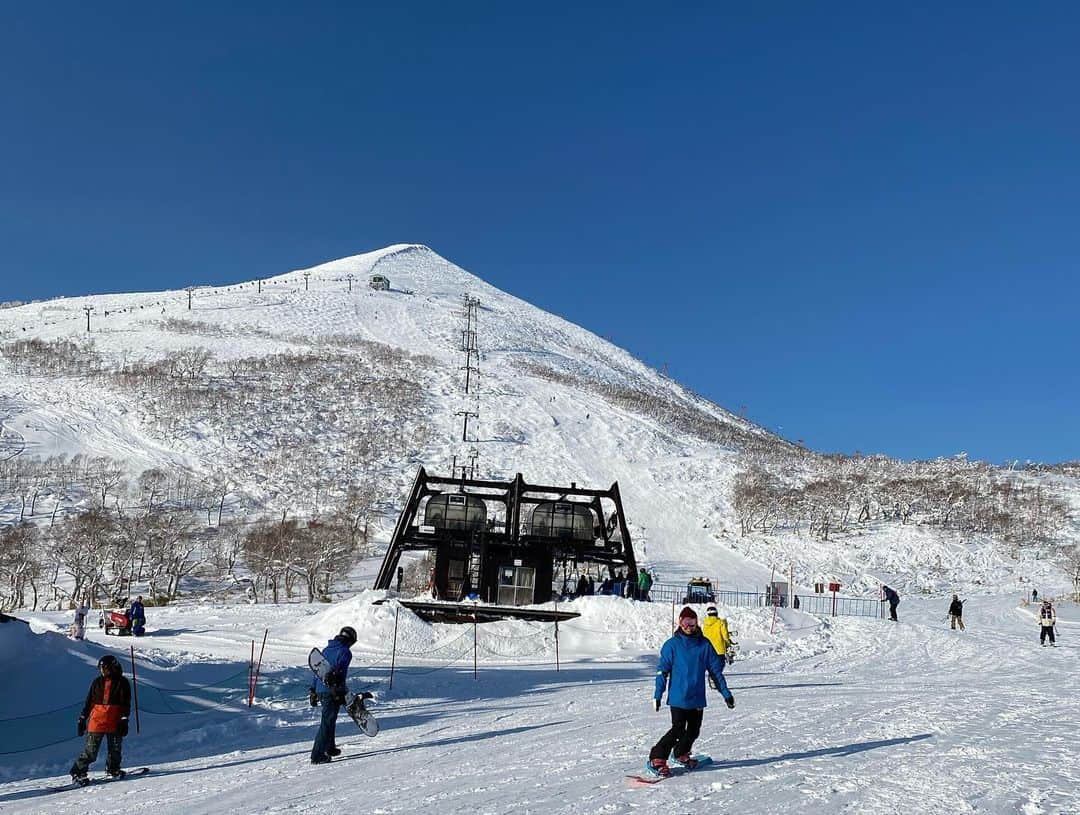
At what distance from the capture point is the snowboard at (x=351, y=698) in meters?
9.55

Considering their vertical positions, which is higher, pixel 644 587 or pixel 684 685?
pixel 684 685

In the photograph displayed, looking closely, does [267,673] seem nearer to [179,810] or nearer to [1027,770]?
[179,810]

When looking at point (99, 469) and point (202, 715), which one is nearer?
point (202, 715)

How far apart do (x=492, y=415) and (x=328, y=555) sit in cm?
5148

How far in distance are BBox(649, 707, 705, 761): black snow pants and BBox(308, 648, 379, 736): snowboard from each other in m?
4.09

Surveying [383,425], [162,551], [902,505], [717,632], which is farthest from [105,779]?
[383,425]

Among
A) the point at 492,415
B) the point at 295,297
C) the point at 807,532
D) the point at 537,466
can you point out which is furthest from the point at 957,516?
the point at 295,297

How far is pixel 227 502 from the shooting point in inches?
2921

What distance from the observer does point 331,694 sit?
9.56 m

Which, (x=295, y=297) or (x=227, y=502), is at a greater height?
(x=295, y=297)

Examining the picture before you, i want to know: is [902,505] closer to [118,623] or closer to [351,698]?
[118,623]

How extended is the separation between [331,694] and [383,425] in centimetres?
8950

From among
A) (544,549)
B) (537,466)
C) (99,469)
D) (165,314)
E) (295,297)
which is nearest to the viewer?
(544,549)

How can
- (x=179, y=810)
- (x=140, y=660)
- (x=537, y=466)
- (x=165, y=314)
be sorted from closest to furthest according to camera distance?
(x=179, y=810) < (x=140, y=660) < (x=537, y=466) < (x=165, y=314)
